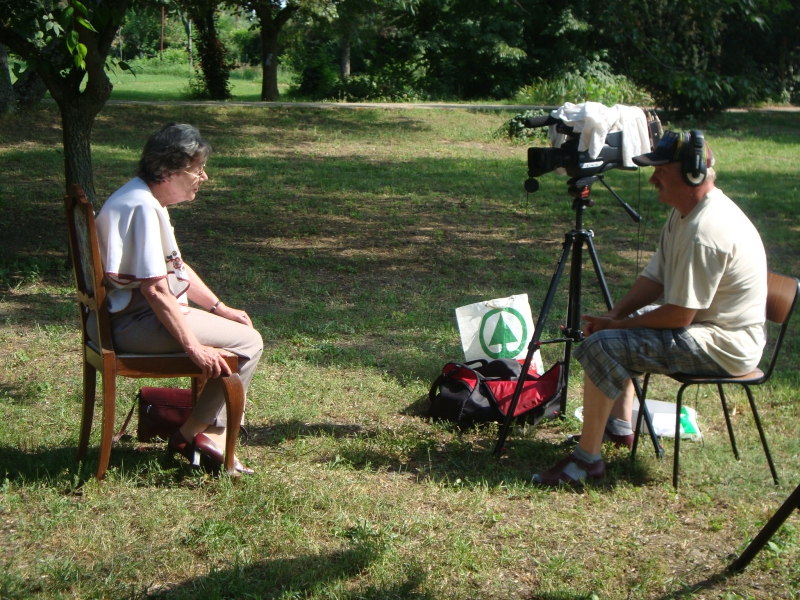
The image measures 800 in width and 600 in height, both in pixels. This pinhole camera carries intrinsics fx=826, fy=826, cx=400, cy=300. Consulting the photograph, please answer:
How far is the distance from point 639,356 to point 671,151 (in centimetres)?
86

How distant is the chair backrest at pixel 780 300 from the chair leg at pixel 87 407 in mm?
2893

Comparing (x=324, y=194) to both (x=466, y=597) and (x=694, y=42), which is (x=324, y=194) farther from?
(x=694, y=42)

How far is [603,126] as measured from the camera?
12.0 ft

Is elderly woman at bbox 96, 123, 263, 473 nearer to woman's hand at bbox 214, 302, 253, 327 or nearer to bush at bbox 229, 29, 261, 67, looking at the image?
woman's hand at bbox 214, 302, 253, 327

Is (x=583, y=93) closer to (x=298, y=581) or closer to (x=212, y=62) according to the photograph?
(x=212, y=62)

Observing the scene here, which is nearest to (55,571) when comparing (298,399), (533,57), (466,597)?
(466,597)

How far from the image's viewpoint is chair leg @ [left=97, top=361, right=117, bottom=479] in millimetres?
3295

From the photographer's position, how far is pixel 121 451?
386 centimetres

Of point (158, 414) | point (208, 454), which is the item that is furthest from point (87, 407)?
point (208, 454)

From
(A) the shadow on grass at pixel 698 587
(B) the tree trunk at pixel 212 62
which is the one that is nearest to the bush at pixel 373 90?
(B) the tree trunk at pixel 212 62

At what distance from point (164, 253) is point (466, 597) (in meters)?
1.76

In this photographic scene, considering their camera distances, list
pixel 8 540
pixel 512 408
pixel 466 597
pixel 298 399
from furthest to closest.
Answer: pixel 298 399, pixel 512 408, pixel 8 540, pixel 466 597

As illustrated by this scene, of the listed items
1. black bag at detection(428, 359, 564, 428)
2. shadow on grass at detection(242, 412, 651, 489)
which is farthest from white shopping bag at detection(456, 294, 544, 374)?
shadow on grass at detection(242, 412, 651, 489)

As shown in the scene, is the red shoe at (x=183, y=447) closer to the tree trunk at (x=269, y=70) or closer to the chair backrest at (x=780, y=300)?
the chair backrest at (x=780, y=300)
